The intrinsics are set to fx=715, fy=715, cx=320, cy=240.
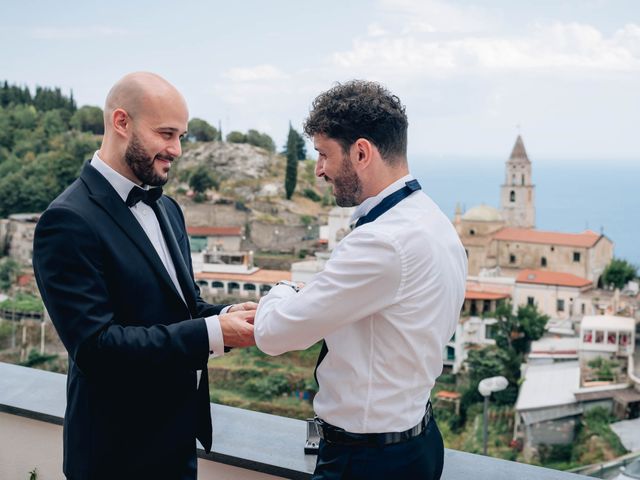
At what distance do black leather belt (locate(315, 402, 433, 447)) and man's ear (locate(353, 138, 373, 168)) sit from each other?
16.0 inches

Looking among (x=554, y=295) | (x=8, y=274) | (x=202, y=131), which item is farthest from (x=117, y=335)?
(x=202, y=131)

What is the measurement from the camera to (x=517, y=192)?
1513 inches

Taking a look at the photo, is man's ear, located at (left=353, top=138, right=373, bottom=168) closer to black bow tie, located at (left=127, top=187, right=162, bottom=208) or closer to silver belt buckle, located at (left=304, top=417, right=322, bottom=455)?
black bow tie, located at (left=127, top=187, right=162, bottom=208)

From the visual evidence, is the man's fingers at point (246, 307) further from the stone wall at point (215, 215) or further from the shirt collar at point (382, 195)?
the stone wall at point (215, 215)

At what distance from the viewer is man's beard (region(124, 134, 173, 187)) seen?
119 centimetres

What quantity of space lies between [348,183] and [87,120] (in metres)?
46.5

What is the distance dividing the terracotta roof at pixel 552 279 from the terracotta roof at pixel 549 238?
2.28m

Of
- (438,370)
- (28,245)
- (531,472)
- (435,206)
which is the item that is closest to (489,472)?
(531,472)

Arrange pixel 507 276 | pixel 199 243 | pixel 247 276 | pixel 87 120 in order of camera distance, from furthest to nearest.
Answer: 1. pixel 87 120
2. pixel 199 243
3. pixel 507 276
4. pixel 247 276

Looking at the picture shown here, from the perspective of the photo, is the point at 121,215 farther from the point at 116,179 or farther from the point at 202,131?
the point at 202,131

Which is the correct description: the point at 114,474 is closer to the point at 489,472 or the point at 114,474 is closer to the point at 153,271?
the point at 153,271

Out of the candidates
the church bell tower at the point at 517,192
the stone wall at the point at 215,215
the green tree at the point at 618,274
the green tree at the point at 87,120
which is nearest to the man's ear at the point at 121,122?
the green tree at the point at 618,274

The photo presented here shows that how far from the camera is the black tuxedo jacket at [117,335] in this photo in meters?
1.08

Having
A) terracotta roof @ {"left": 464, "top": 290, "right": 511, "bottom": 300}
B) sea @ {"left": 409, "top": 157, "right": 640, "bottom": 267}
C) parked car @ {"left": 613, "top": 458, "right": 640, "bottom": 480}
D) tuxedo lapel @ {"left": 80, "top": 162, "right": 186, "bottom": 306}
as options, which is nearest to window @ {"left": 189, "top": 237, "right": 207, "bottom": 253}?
terracotta roof @ {"left": 464, "top": 290, "right": 511, "bottom": 300}
